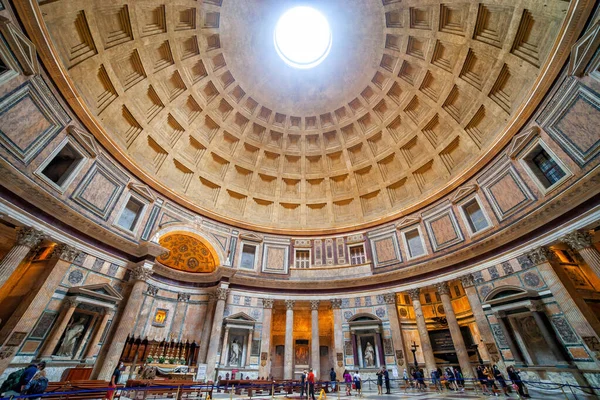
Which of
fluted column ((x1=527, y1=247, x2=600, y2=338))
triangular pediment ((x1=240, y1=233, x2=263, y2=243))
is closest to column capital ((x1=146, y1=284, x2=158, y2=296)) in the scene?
triangular pediment ((x1=240, y1=233, x2=263, y2=243))

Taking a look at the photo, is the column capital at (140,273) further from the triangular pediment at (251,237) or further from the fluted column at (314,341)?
the fluted column at (314,341)

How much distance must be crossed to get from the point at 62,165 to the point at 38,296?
661cm

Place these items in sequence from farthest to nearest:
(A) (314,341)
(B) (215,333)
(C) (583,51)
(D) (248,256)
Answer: (D) (248,256)
(A) (314,341)
(B) (215,333)
(C) (583,51)

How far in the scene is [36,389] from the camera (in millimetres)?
6695

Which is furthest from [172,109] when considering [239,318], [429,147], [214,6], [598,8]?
[598,8]

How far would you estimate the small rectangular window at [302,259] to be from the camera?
71.8 ft

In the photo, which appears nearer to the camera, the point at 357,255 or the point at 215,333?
the point at 215,333

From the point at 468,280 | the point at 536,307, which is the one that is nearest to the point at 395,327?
the point at 468,280

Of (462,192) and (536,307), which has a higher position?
(462,192)

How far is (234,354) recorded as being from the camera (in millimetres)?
16859

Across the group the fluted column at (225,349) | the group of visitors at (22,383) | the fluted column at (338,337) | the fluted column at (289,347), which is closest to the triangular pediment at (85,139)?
the group of visitors at (22,383)

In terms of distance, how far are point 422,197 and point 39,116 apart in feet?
76.8

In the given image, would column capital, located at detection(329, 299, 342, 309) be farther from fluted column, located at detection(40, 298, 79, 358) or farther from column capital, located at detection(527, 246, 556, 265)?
fluted column, located at detection(40, 298, 79, 358)

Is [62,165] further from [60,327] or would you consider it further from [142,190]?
[60,327]
